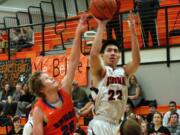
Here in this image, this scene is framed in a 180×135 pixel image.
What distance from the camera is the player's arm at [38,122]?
13.0ft

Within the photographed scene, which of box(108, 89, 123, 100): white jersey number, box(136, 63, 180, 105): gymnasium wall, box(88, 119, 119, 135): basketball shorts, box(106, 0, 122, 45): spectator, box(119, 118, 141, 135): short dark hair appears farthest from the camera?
box(106, 0, 122, 45): spectator

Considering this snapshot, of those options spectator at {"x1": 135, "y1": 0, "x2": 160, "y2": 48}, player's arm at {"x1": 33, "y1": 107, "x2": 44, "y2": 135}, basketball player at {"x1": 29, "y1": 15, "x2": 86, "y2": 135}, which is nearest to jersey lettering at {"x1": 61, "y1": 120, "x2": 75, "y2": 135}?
basketball player at {"x1": 29, "y1": 15, "x2": 86, "y2": 135}

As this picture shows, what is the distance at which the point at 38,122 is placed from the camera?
4016 mm

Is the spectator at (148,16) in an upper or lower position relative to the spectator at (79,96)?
upper

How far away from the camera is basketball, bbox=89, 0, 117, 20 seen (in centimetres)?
465

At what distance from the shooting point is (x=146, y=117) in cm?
916

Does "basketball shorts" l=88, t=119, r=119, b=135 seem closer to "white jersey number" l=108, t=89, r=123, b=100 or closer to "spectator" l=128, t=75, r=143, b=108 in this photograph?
"white jersey number" l=108, t=89, r=123, b=100

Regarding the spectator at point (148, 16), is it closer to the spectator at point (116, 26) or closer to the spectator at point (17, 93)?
the spectator at point (116, 26)

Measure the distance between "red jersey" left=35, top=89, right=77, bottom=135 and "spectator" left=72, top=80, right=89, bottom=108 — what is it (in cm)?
599

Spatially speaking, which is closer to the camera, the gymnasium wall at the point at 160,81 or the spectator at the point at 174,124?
the spectator at the point at 174,124

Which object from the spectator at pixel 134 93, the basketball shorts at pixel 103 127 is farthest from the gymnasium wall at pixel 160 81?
the basketball shorts at pixel 103 127

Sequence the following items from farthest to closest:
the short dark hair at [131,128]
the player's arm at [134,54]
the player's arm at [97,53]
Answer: the player's arm at [134,54] < the player's arm at [97,53] < the short dark hair at [131,128]

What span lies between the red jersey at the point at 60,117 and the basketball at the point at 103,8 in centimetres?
92

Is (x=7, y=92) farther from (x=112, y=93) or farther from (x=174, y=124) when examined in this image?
(x=112, y=93)
